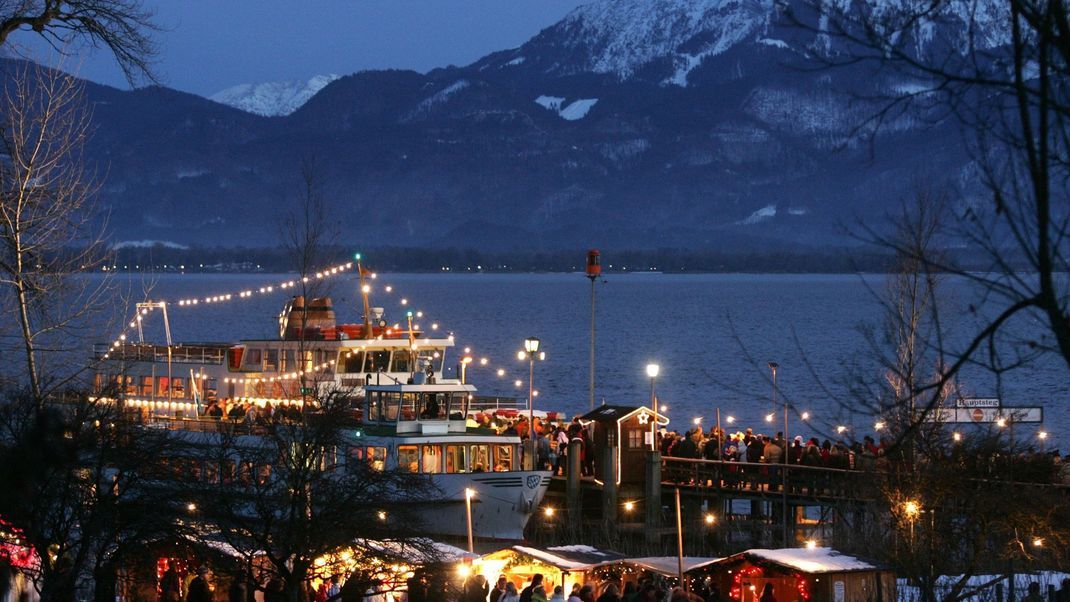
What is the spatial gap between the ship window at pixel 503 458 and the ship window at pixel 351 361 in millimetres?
7148

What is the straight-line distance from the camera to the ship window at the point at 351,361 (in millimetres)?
37844

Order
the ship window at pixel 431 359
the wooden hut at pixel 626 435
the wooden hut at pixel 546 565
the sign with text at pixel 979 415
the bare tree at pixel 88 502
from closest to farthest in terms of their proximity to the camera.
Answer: the bare tree at pixel 88 502, the sign with text at pixel 979 415, the wooden hut at pixel 546 565, the wooden hut at pixel 626 435, the ship window at pixel 431 359

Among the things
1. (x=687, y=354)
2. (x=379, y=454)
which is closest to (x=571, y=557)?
(x=379, y=454)

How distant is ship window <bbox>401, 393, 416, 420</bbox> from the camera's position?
31547mm

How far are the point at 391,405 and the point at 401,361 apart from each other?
6.86 meters

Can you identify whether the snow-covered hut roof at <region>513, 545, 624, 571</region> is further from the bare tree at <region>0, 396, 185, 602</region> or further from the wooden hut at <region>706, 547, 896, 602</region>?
the bare tree at <region>0, 396, 185, 602</region>

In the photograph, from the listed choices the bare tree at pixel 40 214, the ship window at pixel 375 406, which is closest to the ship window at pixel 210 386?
the ship window at pixel 375 406

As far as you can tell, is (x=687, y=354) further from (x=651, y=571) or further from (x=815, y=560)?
(x=815, y=560)

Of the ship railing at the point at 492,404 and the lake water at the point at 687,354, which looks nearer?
Answer: the ship railing at the point at 492,404

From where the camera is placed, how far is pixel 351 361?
1495 inches

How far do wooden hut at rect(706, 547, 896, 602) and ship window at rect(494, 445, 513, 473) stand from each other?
1065 cm

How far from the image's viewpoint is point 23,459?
19.2 feet

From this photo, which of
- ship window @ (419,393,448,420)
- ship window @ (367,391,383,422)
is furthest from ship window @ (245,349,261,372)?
ship window @ (419,393,448,420)

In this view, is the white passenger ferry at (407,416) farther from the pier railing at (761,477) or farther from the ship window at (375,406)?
the pier railing at (761,477)
